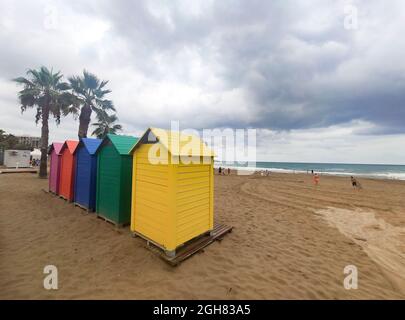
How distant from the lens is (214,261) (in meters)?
4.18

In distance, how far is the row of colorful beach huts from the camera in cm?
414

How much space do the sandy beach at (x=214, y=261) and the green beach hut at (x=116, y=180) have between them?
44 centimetres

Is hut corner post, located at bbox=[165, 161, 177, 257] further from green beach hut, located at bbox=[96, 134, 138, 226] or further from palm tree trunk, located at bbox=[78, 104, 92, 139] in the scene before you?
palm tree trunk, located at bbox=[78, 104, 92, 139]

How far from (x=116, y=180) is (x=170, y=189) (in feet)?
8.60

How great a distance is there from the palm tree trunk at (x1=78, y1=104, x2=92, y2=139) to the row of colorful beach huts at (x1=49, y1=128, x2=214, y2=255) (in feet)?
34.3

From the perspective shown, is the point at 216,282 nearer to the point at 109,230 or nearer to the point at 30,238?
the point at 109,230

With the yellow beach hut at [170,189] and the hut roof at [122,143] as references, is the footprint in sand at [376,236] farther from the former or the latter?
the hut roof at [122,143]

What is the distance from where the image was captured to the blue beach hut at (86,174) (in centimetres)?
713

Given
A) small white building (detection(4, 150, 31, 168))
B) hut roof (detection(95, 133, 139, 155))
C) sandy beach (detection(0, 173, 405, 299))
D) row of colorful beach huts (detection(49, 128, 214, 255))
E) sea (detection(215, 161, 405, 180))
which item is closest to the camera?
sandy beach (detection(0, 173, 405, 299))

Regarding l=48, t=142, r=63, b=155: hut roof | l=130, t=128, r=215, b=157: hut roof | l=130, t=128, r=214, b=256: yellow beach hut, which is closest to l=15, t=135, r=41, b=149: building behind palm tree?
l=48, t=142, r=63, b=155: hut roof

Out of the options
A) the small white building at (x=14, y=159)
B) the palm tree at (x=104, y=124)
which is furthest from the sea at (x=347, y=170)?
the small white building at (x=14, y=159)

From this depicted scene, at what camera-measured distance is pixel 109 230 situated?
564cm

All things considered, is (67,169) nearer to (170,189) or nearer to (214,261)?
(170,189)
